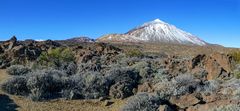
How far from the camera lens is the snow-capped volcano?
15850cm

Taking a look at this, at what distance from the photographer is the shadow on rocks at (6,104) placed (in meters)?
18.2

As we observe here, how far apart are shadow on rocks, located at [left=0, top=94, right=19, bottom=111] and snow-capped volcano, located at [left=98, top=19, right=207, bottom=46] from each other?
13520cm

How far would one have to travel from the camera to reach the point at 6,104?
1884 centimetres

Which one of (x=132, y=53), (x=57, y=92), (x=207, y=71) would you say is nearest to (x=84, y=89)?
(x=57, y=92)

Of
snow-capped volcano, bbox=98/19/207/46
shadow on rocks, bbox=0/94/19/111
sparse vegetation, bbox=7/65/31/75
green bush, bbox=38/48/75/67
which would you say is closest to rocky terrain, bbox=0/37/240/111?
sparse vegetation, bbox=7/65/31/75

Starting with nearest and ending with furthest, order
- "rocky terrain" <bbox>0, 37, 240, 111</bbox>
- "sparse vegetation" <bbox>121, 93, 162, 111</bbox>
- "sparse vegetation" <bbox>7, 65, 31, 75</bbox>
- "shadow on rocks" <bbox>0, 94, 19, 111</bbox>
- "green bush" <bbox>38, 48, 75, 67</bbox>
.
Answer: "sparse vegetation" <bbox>121, 93, 162, 111</bbox> → "rocky terrain" <bbox>0, 37, 240, 111</bbox> → "shadow on rocks" <bbox>0, 94, 19, 111</bbox> → "sparse vegetation" <bbox>7, 65, 31, 75</bbox> → "green bush" <bbox>38, 48, 75, 67</bbox>

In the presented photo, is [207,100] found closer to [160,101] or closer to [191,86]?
[160,101]

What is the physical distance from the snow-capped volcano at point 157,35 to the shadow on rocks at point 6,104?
135198 millimetres

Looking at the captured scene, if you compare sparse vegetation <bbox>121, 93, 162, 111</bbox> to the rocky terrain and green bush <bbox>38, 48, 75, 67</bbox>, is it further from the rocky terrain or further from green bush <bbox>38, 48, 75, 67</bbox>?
green bush <bbox>38, 48, 75, 67</bbox>

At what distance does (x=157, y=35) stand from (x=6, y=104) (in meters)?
151

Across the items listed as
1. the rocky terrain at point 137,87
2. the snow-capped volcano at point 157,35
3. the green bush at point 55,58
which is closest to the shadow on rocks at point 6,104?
the rocky terrain at point 137,87

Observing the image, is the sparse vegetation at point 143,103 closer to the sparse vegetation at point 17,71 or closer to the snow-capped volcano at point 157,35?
the sparse vegetation at point 17,71

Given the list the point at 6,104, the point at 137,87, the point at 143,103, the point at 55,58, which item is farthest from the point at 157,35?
the point at 143,103

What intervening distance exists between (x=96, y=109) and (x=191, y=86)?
4.96 meters
